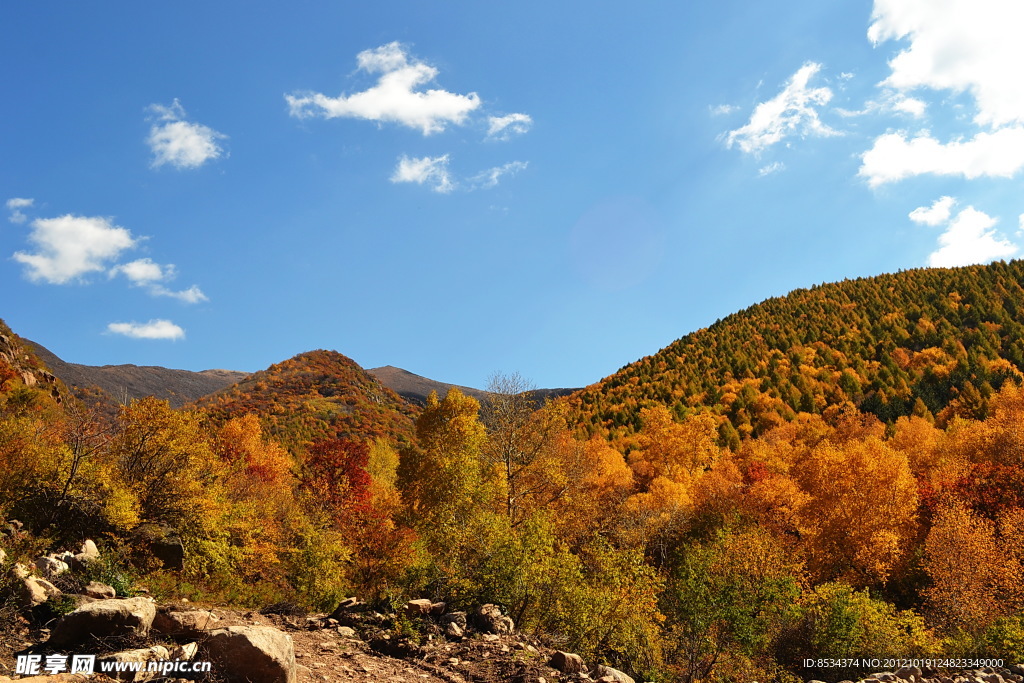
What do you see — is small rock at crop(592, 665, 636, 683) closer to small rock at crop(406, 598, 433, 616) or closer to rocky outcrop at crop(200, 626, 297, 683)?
small rock at crop(406, 598, 433, 616)

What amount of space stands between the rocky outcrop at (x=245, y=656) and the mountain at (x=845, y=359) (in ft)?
273

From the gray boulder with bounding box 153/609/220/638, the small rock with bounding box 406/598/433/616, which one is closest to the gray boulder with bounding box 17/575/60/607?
the gray boulder with bounding box 153/609/220/638

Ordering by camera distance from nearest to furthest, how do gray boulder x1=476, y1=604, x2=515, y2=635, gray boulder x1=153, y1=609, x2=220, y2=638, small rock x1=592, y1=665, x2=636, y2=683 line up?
gray boulder x1=153, y1=609, x2=220, y2=638 < small rock x1=592, y1=665, x2=636, y2=683 < gray boulder x1=476, y1=604, x2=515, y2=635

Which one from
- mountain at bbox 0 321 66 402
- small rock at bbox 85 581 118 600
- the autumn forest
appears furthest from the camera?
mountain at bbox 0 321 66 402

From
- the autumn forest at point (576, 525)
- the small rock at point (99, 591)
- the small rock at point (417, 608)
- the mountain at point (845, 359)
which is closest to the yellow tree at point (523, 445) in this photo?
the autumn forest at point (576, 525)

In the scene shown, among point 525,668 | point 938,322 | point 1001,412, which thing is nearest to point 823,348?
point 938,322

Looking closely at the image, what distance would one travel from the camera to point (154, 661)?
34.7ft

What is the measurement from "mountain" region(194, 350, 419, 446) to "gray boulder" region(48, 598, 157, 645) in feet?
260

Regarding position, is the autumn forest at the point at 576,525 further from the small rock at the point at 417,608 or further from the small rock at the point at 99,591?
the small rock at the point at 99,591

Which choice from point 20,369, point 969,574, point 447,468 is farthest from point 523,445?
point 20,369

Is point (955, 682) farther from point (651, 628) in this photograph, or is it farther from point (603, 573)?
point (603, 573)

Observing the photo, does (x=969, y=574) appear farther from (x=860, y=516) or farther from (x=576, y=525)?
(x=576, y=525)

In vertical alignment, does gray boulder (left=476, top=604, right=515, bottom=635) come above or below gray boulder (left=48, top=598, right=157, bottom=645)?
below

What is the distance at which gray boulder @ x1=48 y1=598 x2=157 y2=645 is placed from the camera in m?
11.1
